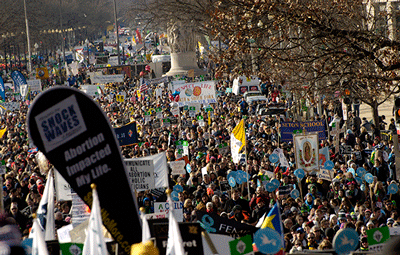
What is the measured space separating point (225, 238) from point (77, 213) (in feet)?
9.14

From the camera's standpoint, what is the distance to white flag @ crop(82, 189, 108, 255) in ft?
16.7

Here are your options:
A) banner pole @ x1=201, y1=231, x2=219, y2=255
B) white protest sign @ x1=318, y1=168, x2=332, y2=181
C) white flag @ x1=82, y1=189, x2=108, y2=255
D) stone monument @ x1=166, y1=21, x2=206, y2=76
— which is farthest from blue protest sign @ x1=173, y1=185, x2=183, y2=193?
stone monument @ x1=166, y1=21, x2=206, y2=76

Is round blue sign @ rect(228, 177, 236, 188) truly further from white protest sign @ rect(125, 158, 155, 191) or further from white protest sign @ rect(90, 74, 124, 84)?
white protest sign @ rect(90, 74, 124, 84)

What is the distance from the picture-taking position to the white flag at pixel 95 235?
5.09 metres

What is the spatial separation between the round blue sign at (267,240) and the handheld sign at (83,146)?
1.35 metres

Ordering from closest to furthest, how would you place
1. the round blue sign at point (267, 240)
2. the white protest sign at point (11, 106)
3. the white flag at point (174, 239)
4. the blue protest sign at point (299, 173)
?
the white flag at point (174, 239) → the round blue sign at point (267, 240) → the blue protest sign at point (299, 173) → the white protest sign at point (11, 106)

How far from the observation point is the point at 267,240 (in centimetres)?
623

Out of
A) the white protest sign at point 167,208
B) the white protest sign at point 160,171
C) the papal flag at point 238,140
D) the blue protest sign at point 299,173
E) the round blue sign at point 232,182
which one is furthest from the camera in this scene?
the papal flag at point 238,140

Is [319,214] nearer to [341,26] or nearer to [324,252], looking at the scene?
[324,252]

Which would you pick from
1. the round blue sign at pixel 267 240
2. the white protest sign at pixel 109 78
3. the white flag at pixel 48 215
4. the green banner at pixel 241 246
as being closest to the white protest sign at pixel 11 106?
the white protest sign at pixel 109 78

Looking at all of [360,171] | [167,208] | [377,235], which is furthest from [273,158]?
[377,235]

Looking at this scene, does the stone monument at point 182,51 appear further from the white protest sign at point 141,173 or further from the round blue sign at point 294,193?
the white protest sign at point 141,173

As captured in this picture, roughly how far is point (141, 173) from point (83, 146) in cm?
574

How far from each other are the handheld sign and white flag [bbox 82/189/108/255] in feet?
0.82
